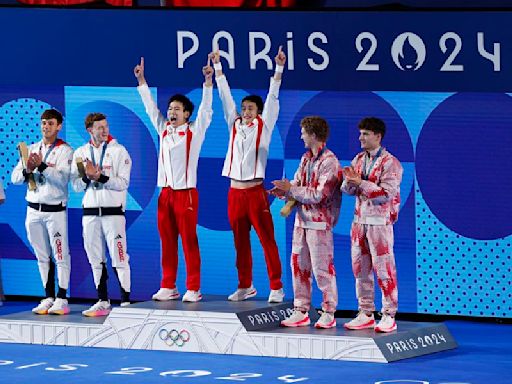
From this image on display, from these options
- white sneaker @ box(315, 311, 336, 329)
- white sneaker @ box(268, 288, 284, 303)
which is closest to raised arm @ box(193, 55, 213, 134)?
white sneaker @ box(268, 288, 284, 303)

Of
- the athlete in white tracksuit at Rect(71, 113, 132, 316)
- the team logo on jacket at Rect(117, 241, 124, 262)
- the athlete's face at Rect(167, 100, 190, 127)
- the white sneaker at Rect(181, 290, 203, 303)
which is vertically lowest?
the white sneaker at Rect(181, 290, 203, 303)

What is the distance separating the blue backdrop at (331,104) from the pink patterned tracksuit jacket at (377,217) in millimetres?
1723

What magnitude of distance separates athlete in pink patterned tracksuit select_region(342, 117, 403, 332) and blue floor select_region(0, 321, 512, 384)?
0.65 m

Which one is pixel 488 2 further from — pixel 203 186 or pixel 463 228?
pixel 203 186

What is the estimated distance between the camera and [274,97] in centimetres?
1336

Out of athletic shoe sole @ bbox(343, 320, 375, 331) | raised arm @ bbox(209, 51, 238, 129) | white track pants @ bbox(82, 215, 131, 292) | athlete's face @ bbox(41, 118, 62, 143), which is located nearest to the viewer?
athletic shoe sole @ bbox(343, 320, 375, 331)

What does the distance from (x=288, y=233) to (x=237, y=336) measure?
2.11 meters

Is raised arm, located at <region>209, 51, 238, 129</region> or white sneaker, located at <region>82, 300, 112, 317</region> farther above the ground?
raised arm, located at <region>209, 51, 238, 129</region>

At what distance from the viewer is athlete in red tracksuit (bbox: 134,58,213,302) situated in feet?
44.4

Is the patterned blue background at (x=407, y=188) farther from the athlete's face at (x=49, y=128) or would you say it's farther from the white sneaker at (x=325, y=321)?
the white sneaker at (x=325, y=321)

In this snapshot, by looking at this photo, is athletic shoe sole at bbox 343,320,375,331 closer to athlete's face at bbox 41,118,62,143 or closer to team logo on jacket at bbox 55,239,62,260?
team logo on jacket at bbox 55,239,62,260

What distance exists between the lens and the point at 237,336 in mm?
12914

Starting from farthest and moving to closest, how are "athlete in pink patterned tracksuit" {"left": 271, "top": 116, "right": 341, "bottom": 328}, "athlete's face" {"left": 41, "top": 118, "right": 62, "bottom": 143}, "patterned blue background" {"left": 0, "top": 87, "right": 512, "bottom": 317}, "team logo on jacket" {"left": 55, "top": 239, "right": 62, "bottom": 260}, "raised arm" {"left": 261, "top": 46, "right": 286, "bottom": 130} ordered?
"patterned blue background" {"left": 0, "top": 87, "right": 512, "bottom": 317}, "team logo on jacket" {"left": 55, "top": 239, "right": 62, "bottom": 260}, "athlete's face" {"left": 41, "top": 118, "right": 62, "bottom": 143}, "raised arm" {"left": 261, "top": 46, "right": 286, "bottom": 130}, "athlete in pink patterned tracksuit" {"left": 271, "top": 116, "right": 341, "bottom": 328}

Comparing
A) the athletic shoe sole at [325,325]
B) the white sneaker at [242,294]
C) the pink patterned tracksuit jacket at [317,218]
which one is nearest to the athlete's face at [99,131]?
the white sneaker at [242,294]
